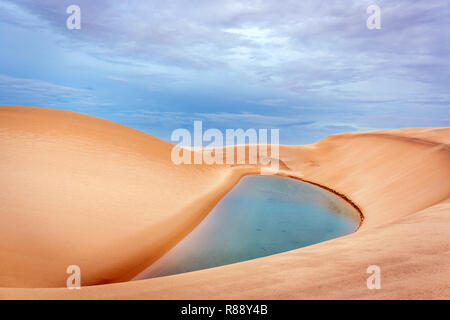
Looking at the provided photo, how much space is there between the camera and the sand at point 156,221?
2.31 meters

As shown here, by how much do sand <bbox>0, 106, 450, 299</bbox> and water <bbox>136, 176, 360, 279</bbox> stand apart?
0.44 metres

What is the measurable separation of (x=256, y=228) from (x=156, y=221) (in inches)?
95.1

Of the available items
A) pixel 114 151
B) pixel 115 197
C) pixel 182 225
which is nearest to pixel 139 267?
pixel 182 225

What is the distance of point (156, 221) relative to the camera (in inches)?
264

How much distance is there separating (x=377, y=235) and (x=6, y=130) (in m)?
10.2

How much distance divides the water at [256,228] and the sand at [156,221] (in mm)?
443

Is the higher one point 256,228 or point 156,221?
point 156,221

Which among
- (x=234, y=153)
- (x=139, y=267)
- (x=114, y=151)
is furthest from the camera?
(x=234, y=153)

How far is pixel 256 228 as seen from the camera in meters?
6.79

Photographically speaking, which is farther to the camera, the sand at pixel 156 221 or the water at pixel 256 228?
the water at pixel 256 228

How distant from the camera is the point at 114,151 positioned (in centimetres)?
1013

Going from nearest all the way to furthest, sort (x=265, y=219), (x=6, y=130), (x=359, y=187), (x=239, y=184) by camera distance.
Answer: (x=265, y=219)
(x=6, y=130)
(x=359, y=187)
(x=239, y=184)
